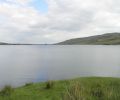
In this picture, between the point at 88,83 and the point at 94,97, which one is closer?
the point at 94,97

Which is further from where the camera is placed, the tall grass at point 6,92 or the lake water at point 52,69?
the lake water at point 52,69

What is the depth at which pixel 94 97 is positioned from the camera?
36.7ft

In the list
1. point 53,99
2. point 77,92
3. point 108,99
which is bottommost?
point 53,99

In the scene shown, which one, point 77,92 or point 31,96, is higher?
point 77,92

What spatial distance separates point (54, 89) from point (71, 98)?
8043mm

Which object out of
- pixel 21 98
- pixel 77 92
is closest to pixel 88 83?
pixel 21 98

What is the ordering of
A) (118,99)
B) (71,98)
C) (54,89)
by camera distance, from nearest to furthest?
(71,98)
(118,99)
(54,89)

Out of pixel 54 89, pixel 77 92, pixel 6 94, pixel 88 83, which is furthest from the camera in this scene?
pixel 88 83

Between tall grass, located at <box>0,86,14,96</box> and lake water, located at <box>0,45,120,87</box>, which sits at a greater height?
tall grass, located at <box>0,86,14,96</box>

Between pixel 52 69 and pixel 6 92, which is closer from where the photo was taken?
pixel 6 92

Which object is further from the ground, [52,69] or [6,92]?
[6,92]

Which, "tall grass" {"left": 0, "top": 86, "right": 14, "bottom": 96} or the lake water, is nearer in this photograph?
"tall grass" {"left": 0, "top": 86, "right": 14, "bottom": 96}

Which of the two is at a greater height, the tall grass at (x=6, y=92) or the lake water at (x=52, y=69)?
the tall grass at (x=6, y=92)

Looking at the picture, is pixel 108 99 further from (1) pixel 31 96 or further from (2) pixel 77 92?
(1) pixel 31 96
